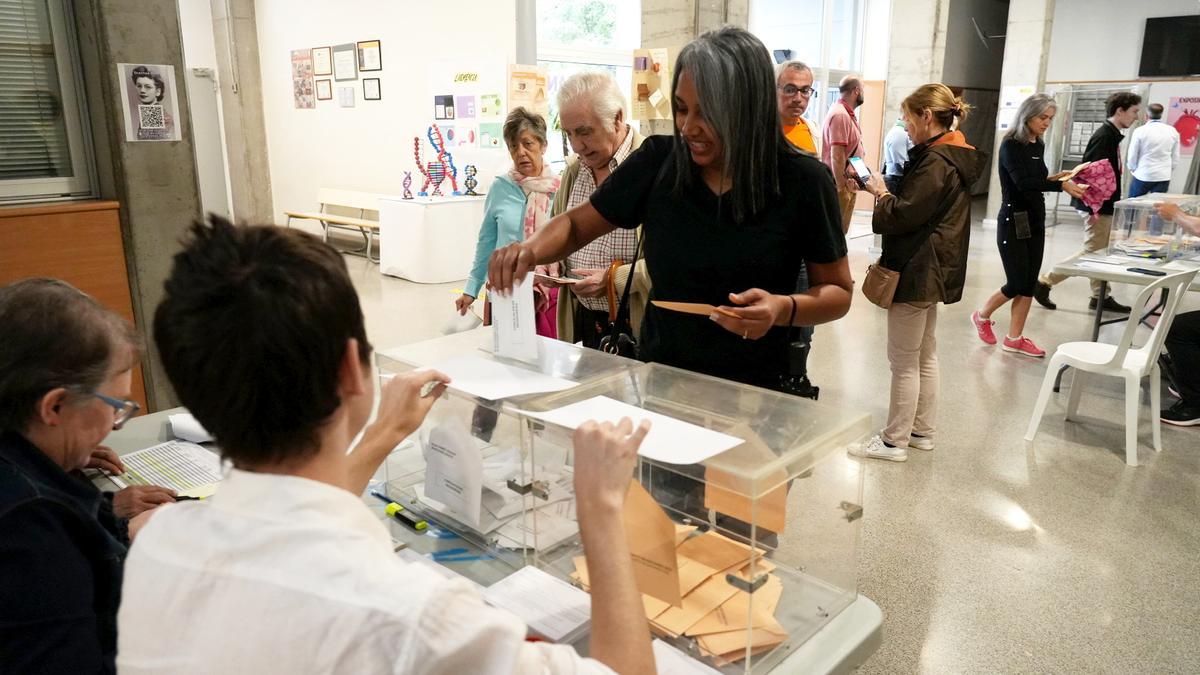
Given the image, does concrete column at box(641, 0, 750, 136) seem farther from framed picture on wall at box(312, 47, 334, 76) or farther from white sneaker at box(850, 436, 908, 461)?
framed picture on wall at box(312, 47, 334, 76)

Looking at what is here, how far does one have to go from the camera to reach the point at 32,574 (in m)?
1.04

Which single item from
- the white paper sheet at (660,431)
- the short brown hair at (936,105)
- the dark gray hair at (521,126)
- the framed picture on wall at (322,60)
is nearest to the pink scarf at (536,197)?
the dark gray hair at (521,126)

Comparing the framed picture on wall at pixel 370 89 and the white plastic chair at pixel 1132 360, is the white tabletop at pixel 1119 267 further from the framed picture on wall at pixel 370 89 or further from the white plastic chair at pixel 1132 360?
the framed picture on wall at pixel 370 89

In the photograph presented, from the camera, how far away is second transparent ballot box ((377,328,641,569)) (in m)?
1.37

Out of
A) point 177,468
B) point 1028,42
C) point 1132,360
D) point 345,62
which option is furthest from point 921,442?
point 1028,42

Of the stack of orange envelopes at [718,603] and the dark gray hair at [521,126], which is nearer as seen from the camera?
the stack of orange envelopes at [718,603]

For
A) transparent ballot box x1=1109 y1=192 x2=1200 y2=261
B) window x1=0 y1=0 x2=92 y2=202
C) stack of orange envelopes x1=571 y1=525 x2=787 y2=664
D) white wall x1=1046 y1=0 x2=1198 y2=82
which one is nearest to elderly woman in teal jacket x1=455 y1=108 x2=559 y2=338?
window x1=0 y1=0 x2=92 y2=202

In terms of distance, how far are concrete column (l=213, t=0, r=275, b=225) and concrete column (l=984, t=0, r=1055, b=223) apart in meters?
9.76

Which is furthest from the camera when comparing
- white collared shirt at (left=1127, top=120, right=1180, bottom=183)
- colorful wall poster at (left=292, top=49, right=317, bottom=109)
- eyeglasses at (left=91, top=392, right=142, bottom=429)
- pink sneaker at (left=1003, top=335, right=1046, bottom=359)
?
colorful wall poster at (left=292, top=49, right=317, bottom=109)

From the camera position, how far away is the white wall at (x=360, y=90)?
26.5 feet

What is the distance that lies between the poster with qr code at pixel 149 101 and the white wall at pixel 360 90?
15.2 feet

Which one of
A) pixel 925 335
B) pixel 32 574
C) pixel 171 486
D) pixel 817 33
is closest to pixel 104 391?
pixel 32 574

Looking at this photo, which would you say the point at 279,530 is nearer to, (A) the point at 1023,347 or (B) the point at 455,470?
(B) the point at 455,470

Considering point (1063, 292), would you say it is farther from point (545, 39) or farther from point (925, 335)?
point (545, 39)
